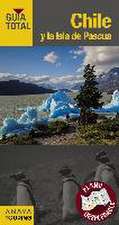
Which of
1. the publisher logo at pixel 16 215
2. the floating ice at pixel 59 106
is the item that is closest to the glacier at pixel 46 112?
the floating ice at pixel 59 106

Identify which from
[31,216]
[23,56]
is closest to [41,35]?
[23,56]

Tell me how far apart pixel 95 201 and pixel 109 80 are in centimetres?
101

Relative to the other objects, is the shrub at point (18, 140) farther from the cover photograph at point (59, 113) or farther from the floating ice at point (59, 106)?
the floating ice at point (59, 106)

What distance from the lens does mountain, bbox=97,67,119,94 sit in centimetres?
834

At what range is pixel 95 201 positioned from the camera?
844 centimetres

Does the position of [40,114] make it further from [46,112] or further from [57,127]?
[57,127]

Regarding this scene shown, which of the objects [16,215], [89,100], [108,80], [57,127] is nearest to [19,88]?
[57,127]

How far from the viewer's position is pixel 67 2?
824 centimetres

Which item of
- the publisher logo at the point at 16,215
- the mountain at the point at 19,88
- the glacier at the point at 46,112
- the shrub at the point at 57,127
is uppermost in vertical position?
the mountain at the point at 19,88

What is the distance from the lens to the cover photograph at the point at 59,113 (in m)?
8.27

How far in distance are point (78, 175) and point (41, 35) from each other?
1.18m

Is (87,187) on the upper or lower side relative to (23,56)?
lower

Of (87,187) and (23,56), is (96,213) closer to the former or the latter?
(87,187)

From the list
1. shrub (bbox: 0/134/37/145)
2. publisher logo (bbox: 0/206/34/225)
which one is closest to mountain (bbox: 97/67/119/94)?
shrub (bbox: 0/134/37/145)
